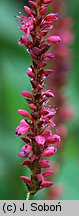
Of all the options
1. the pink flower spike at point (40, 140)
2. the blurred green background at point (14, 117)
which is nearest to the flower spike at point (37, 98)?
the pink flower spike at point (40, 140)

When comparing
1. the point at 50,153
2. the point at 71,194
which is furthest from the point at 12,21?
the point at 50,153

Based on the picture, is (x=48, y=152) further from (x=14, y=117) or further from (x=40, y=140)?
(x=14, y=117)

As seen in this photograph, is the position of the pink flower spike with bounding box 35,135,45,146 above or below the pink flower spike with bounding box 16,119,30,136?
below

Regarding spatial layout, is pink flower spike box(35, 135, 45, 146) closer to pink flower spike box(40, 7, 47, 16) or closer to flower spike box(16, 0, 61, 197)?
flower spike box(16, 0, 61, 197)

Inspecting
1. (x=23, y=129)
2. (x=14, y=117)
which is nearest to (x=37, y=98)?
(x=23, y=129)

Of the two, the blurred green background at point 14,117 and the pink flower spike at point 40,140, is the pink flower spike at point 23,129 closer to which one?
the pink flower spike at point 40,140

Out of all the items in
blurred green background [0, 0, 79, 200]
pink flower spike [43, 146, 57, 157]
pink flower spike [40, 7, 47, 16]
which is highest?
blurred green background [0, 0, 79, 200]

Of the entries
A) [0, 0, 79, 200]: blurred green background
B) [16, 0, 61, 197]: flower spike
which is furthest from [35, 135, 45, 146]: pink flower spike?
[0, 0, 79, 200]: blurred green background

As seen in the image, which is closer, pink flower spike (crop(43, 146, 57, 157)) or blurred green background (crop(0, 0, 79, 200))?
pink flower spike (crop(43, 146, 57, 157))

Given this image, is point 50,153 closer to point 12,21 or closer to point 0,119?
point 0,119
